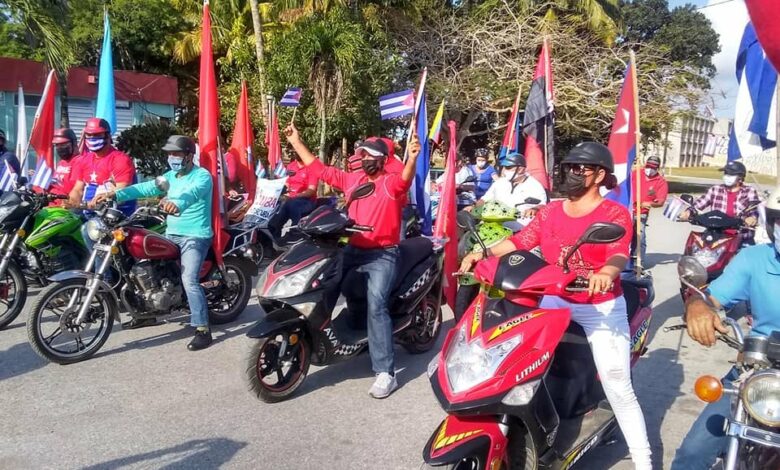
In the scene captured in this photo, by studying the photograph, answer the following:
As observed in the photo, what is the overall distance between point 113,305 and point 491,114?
21951 mm

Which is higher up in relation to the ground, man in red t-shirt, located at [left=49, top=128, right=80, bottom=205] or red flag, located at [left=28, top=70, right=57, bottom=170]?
red flag, located at [left=28, top=70, right=57, bottom=170]

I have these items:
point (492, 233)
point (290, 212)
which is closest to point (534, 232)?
point (492, 233)

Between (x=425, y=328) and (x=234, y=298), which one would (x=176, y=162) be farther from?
(x=425, y=328)

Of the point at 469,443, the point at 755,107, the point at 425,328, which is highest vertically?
the point at 755,107

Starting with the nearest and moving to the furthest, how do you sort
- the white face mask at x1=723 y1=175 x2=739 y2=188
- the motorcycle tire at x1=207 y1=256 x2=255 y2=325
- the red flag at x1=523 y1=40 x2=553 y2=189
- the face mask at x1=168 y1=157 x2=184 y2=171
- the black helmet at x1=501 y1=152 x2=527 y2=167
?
the face mask at x1=168 y1=157 x2=184 y2=171
the motorcycle tire at x1=207 y1=256 x2=255 y2=325
the black helmet at x1=501 y1=152 x2=527 y2=167
the white face mask at x1=723 y1=175 x2=739 y2=188
the red flag at x1=523 y1=40 x2=553 y2=189

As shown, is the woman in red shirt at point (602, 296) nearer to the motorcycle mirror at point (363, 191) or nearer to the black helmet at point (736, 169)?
the motorcycle mirror at point (363, 191)

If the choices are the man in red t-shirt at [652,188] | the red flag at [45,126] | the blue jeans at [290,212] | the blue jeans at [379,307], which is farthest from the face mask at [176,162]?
the man in red t-shirt at [652,188]

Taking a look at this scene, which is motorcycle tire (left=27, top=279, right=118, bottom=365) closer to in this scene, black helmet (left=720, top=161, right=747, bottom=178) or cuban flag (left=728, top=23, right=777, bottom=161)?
cuban flag (left=728, top=23, right=777, bottom=161)

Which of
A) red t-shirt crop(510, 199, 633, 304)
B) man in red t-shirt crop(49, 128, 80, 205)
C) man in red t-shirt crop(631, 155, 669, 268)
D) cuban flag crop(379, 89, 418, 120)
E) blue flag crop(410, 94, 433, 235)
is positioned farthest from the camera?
man in red t-shirt crop(631, 155, 669, 268)

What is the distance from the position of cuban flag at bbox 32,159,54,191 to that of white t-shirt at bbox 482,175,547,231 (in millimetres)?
5602

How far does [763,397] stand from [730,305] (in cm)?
63

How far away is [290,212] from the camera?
9.97m

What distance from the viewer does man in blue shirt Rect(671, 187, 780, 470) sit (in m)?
2.48

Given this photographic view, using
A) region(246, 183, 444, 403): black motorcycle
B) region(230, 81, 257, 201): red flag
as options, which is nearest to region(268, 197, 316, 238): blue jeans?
region(230, 81, 257, 201): red flag
